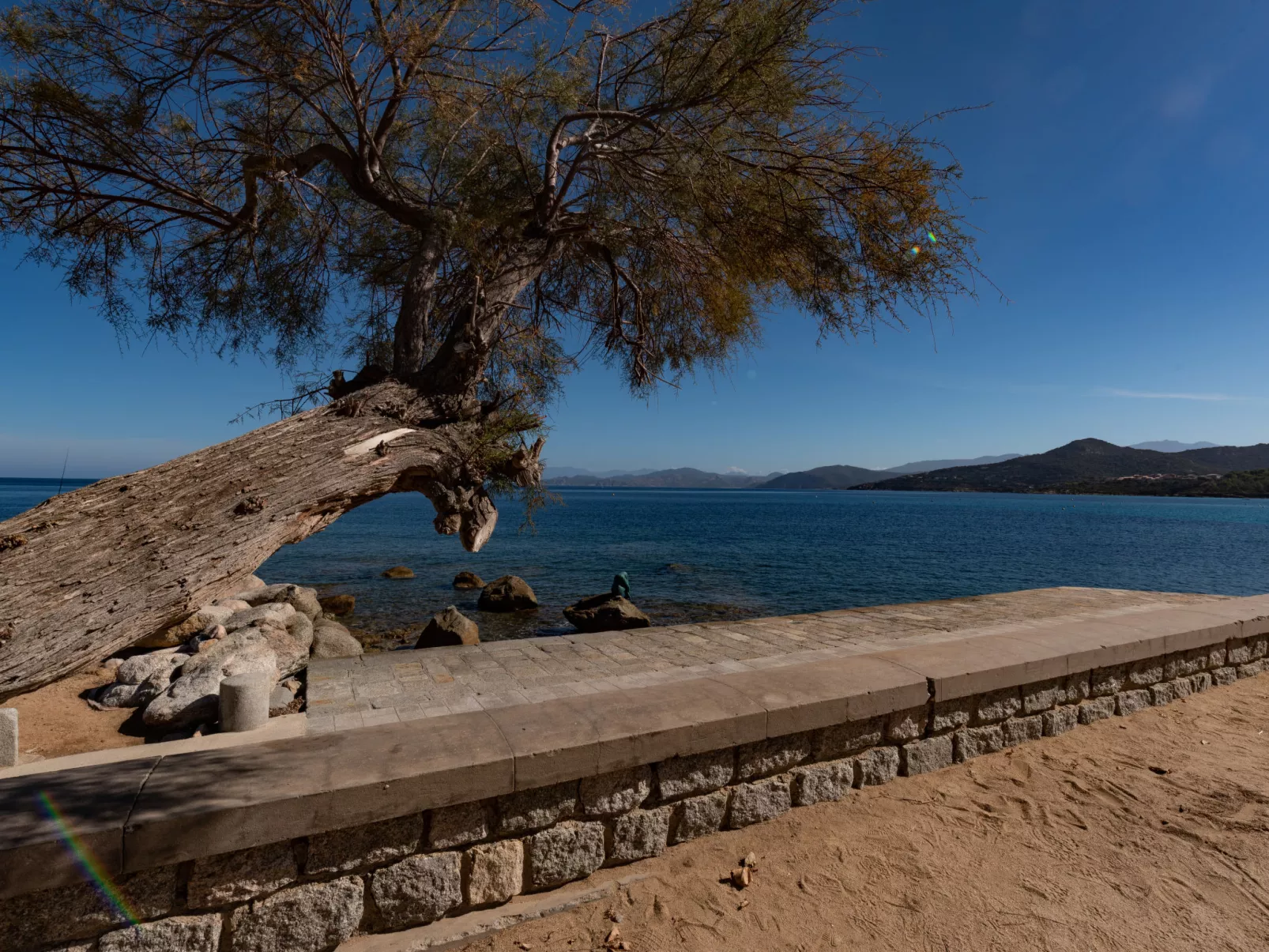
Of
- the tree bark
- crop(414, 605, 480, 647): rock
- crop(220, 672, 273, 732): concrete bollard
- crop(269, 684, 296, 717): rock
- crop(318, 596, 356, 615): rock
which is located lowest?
crop(318, 596, 356, 615): rock

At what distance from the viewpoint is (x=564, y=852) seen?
3.06m

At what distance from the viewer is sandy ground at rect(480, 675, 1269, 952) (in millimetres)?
2844

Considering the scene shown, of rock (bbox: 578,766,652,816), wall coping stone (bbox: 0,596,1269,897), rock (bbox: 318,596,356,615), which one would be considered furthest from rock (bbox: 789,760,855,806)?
rock (bbox: 318,596,356,615)

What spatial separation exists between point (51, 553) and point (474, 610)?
15.4 meters

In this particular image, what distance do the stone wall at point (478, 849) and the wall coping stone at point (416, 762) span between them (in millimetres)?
113

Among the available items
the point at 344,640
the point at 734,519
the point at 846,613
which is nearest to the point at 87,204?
the point at 344,640

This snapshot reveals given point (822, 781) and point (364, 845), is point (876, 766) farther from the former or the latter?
point (364, 845)

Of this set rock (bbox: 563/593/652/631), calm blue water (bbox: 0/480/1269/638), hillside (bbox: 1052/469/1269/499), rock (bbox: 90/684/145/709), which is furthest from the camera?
hillside (bbox: 1052/469/1269/499)

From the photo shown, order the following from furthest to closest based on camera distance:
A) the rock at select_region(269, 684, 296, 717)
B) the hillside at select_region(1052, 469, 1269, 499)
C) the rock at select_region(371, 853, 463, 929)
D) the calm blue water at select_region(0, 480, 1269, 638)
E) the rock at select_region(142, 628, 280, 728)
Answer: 1. the hillside at select_region(1052, 469, 1269, 499)
2. the calm blue water at select_region(0, 480, 1269, 638)
3. the rock at select_region(142, 628, 280, 728)
4. the rock at select_region(269, 684, 296, 717)
5. the rock at select_region(371, 853, 463, 929)

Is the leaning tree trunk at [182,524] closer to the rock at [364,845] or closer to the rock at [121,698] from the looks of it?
the rock at [364,845]

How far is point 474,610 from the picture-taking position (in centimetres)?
1762

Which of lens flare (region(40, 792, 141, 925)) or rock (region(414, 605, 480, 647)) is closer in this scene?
lens flare (region(40, 792, 141, 925))

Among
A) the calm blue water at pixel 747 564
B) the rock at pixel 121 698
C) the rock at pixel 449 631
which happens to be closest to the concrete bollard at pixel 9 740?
the rock at pixel 121 698

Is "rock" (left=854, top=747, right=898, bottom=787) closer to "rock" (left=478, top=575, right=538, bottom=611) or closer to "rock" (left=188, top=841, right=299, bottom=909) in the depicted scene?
"rock" (left=188, top=841, right=299, bottom=909)
